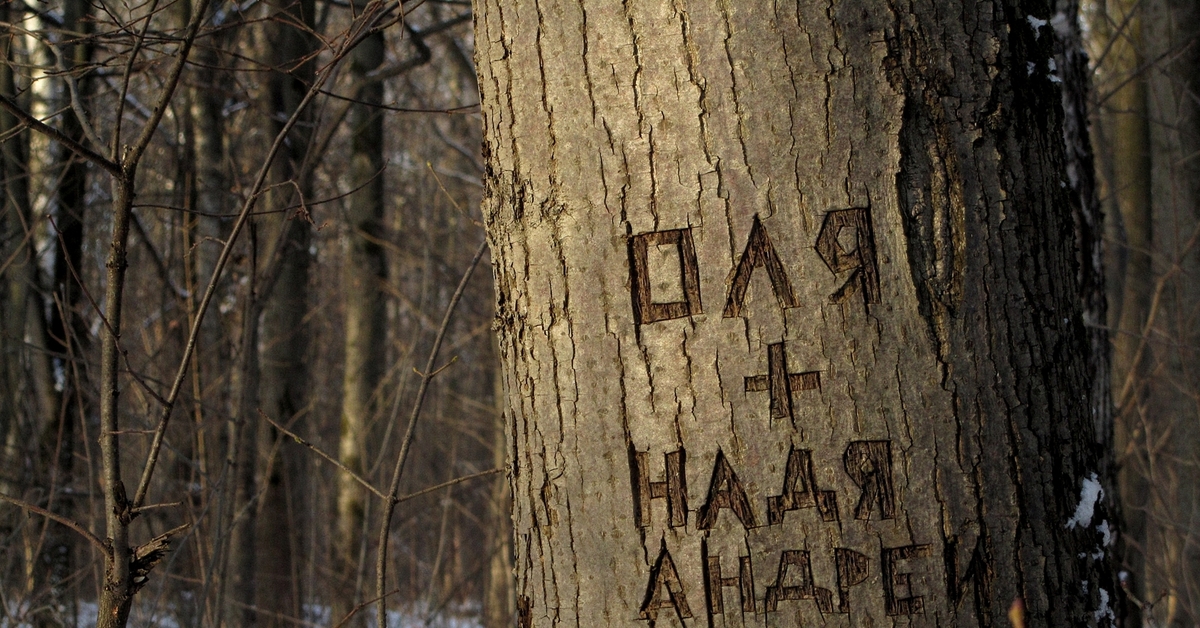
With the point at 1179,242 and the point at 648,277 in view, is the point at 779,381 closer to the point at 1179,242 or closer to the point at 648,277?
the point at 648,277

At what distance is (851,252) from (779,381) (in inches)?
6.6

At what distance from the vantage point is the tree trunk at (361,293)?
262 inches

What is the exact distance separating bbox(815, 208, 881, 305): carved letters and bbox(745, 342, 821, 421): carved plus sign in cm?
10

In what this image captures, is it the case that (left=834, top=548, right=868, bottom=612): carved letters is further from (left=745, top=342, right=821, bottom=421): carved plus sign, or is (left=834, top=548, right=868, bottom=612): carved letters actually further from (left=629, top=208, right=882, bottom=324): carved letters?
(left=629, top=208, right=882, bottom=324): carved letters

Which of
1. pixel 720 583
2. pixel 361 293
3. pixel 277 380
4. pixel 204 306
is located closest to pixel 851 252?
pixel 720 583

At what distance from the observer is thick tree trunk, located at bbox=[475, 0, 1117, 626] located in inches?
40.2

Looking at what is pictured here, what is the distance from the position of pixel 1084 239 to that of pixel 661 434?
6.61 ft

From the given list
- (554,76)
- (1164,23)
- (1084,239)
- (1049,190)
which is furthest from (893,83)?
(1164,23)

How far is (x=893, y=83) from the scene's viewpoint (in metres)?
1.05

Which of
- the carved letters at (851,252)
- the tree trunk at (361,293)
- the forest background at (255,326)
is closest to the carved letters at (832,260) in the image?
the carved letters at (851,252)

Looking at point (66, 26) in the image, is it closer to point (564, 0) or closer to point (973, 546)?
point (564, 0)

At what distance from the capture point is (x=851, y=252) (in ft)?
3.39

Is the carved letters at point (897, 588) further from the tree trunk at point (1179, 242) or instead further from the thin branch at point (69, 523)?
the tree trunk at point (1179, 242)

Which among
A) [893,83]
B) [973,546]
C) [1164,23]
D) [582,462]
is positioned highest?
[1164,23]
